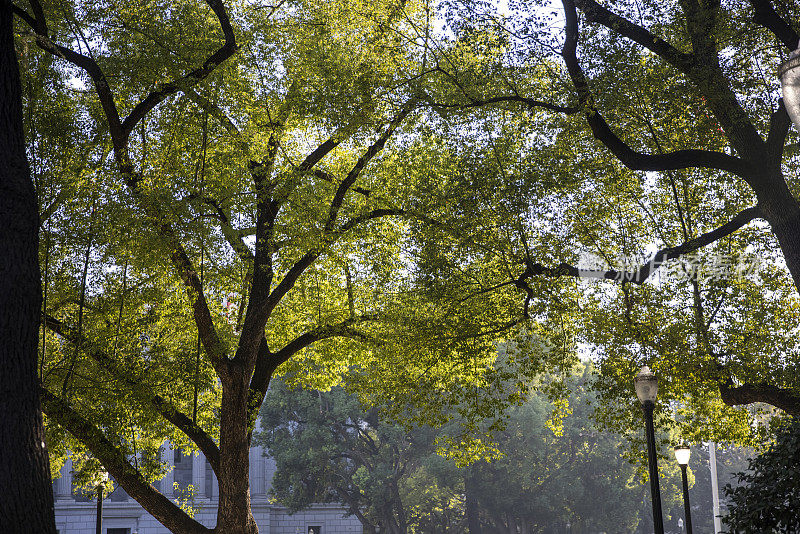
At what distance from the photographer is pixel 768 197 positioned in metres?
9.70

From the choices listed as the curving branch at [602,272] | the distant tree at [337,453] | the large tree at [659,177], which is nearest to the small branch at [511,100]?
the large tree at [659,177]

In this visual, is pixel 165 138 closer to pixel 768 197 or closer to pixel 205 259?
pixel 205 259

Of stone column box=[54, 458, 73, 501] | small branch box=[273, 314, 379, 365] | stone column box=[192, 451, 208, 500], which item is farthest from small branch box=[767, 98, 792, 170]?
stone column box=[192, 451, 208, 500]

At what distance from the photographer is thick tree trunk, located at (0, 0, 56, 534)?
5.32 m

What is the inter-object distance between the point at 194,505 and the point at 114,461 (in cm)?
2754

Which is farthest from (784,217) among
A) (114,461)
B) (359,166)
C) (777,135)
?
(114,461)

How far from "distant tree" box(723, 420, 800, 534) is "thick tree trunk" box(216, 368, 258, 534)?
804cm

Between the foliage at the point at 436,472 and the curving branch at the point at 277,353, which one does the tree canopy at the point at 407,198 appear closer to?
the curving branch at the point at 277,353

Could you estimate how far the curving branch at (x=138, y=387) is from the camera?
40.8ft

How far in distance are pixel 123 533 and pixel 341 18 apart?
116 ft

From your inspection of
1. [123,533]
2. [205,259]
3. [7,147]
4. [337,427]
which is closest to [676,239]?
[205,259]

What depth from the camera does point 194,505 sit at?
124 ft

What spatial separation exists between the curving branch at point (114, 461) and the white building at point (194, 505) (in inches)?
1121

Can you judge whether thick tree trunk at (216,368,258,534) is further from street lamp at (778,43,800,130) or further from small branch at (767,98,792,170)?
street lamp at (778,43,800,130)
